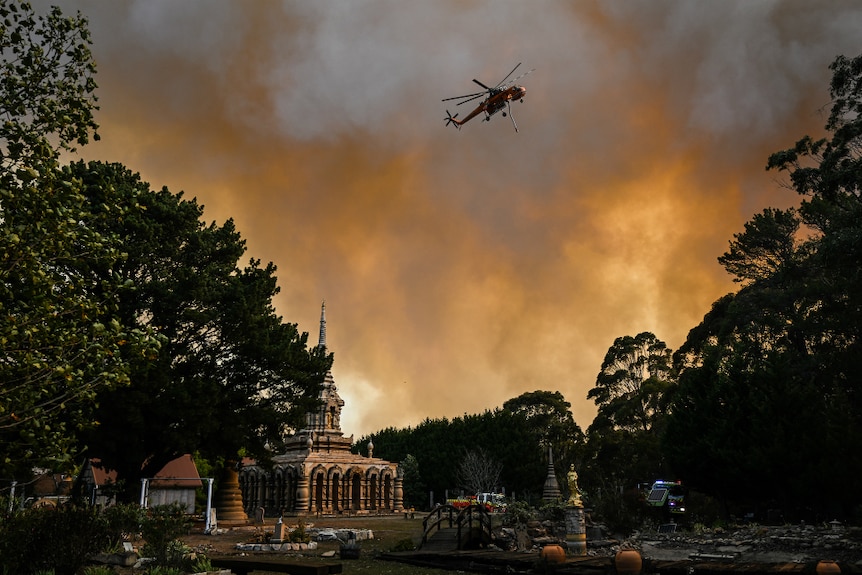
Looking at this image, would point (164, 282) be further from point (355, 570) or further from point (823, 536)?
point (823, 536)

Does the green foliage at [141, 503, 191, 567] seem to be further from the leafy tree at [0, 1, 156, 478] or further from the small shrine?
the small shrine

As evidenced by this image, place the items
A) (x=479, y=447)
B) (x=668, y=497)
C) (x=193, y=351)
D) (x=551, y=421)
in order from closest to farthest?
(x=193, y=351)
(x=668, y=497)
(x=479, y=447)
(x=551, y=421)

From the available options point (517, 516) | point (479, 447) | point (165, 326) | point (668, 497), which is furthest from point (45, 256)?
point (479, 447)

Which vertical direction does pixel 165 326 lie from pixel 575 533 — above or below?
above

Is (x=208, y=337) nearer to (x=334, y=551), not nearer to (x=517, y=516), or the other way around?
(x=334, y=551)

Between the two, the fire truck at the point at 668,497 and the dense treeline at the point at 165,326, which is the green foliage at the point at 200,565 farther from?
the fire truck at the point at 668,497

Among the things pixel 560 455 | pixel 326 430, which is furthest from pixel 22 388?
pixel 560 455
